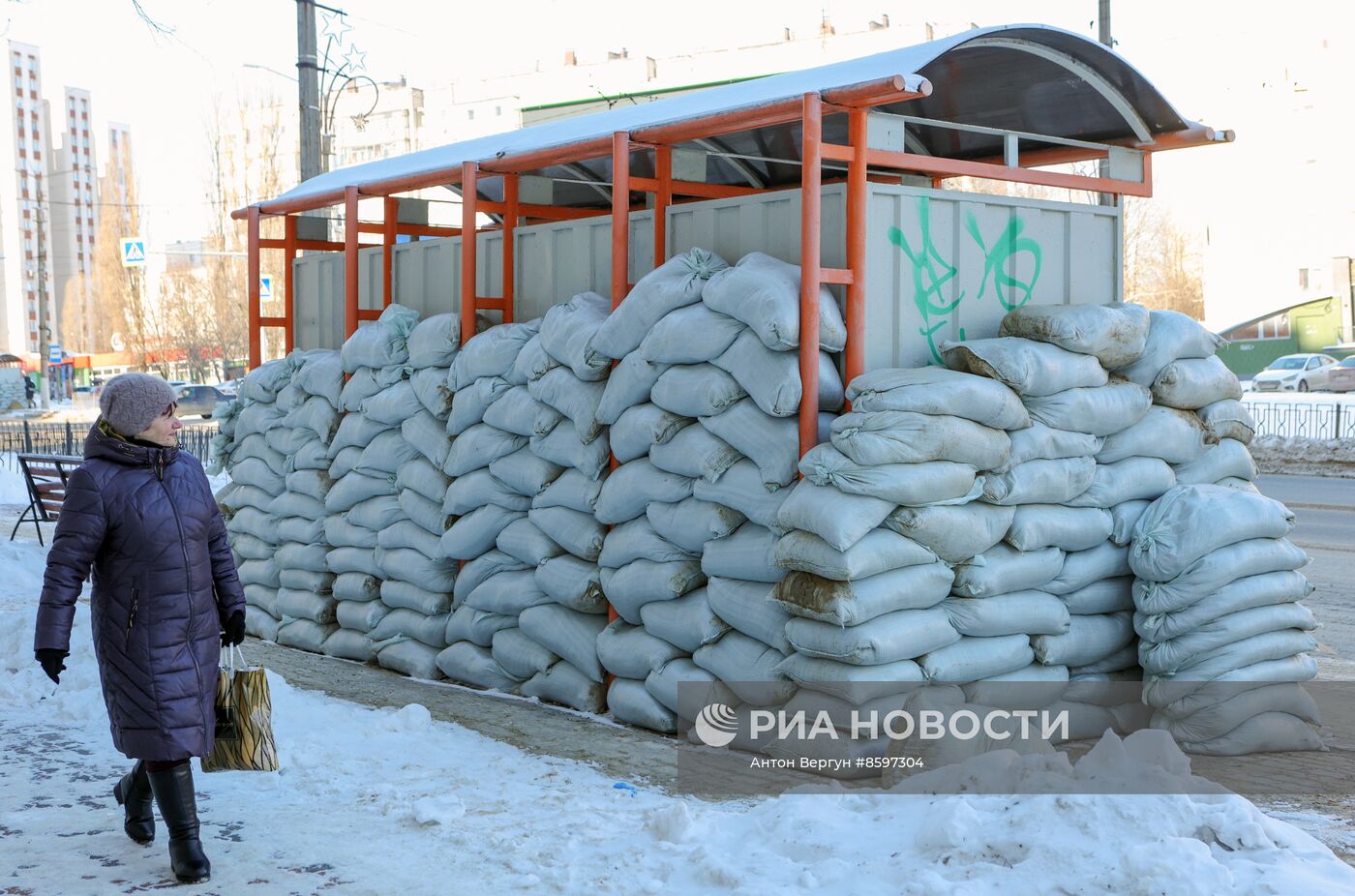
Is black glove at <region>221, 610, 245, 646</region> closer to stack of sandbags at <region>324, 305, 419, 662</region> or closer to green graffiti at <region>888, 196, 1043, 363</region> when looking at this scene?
green graffiti at <region>888, 196, 1043, 363</region>

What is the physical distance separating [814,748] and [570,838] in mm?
1415

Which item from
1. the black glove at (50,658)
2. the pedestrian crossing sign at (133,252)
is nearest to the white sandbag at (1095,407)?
the black glove at (50,658)

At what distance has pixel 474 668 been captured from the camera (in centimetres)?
725

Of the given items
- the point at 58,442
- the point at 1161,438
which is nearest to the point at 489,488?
the point at 1161,438

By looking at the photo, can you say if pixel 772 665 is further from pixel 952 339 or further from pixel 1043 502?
pixel 952 339

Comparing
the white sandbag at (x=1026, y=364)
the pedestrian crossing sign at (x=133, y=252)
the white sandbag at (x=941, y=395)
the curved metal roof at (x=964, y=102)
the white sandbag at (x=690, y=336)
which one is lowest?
the white sandbag at (x=941, y=395)

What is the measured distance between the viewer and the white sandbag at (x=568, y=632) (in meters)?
6.60

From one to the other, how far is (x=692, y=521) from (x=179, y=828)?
260 cm

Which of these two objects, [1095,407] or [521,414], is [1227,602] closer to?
[1095,407]

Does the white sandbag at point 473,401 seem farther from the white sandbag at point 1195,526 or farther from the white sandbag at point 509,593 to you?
the white sandbag at point 1195,526

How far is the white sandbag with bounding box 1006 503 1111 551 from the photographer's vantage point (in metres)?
5.68

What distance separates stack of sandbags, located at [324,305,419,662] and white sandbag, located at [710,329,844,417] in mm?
2721

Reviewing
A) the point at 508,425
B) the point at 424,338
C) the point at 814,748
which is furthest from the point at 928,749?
the point at 424,338

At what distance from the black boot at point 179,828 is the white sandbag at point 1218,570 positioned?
3.99 m
